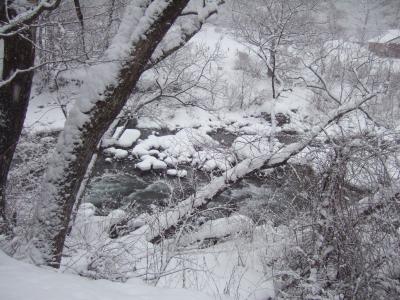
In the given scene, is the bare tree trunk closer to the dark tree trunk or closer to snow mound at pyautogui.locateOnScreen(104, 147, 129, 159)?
the dark tree trunk

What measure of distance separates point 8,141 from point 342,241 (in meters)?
4.52

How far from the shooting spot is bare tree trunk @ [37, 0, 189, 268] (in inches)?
131

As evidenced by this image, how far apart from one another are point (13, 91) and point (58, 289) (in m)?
2.61

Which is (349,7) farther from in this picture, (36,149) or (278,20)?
(36,149)

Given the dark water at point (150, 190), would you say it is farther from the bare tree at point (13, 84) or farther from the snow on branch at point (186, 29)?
the snow on branch at point (186, 29)

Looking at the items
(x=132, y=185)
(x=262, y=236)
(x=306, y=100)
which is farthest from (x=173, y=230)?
(x=306, y=100)

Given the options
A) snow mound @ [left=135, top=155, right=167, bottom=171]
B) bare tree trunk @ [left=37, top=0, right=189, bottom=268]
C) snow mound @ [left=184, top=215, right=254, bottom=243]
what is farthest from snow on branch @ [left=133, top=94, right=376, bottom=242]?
snow mound @ [left=135, top=155, right=167, bottom=171]

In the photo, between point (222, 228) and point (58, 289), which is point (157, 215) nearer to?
point (222, 228)

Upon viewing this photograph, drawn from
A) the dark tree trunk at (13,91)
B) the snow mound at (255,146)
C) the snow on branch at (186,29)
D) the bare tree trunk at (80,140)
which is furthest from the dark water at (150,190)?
the bare tree trunk at (80,140)

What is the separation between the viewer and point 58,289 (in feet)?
8.44

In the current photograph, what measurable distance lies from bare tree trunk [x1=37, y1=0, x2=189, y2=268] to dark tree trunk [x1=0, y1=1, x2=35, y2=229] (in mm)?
1059

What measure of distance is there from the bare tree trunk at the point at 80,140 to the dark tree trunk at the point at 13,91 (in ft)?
3.47

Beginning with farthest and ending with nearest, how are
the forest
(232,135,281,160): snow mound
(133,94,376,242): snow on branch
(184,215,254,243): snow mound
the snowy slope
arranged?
(184,215,254,243): snow mound < (232,135,281,160): snow mound < (133,94,376,242): snow on branch < the forest < the snowy slope

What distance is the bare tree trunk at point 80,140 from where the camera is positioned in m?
3.33
